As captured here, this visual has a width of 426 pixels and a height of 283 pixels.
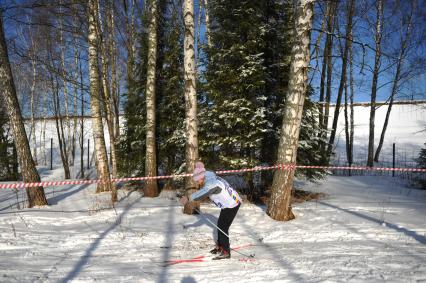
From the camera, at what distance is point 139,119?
42.4 ft

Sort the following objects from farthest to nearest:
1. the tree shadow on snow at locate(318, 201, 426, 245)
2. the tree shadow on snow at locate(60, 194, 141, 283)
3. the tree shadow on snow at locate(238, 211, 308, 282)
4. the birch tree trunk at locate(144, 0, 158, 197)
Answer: the birch tree trunk at locate(144, 0, 158, 197) < the tree shadow on snow at locate(318, 201, 426, 245) < the tree shadow on snow at locate(60, 194, 141, 283) < the tree shadow on snow at locate(238, 211, 308, 282)

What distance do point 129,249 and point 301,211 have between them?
4.70 m

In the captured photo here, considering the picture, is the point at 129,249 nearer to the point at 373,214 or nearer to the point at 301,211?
the point at 301,211

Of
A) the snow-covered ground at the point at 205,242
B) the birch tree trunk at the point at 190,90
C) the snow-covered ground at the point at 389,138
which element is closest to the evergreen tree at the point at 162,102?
the snow-covered ground at the point at 205,242

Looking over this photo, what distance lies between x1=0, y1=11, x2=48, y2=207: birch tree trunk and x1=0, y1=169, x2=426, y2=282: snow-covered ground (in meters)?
0.54

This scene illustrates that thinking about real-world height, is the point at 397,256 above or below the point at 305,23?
below

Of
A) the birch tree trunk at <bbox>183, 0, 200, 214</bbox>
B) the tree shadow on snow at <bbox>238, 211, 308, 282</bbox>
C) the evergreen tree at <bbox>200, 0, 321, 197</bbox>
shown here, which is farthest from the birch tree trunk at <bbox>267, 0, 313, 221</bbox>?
the birch tree trunk at <bbox>183, 0, 200, 214</bbox>

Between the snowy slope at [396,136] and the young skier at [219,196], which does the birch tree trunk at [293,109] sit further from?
the snowy slope at [396,136]

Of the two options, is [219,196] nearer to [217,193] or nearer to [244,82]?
[217,193]

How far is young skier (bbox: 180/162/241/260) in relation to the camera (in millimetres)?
5422

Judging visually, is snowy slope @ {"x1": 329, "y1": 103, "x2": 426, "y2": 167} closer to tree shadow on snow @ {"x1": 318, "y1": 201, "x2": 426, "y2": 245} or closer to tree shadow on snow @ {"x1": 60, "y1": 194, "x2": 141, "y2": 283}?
tree shadow on snow @ {"x1": 318, "y1": 201, "x2": 426, "y2": 245}

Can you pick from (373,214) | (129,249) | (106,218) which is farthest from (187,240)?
(373,214)

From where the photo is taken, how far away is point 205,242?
6.70 m

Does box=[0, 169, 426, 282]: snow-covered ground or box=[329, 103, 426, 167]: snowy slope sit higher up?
box=[329, 103, 426, 167]: snowy slope
